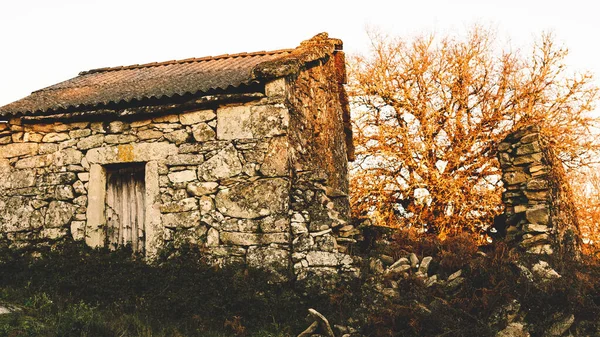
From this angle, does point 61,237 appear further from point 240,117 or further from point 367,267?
point 367,267

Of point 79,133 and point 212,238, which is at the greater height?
point 79,133

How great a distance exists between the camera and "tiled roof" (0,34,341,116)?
760 centimetres

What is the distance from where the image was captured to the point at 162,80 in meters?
8.98

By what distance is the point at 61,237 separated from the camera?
310 inches

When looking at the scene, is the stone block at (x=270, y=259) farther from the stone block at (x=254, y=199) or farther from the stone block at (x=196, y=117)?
the stone block at (x=196, y=117)

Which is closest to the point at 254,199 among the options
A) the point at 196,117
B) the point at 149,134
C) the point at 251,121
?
the point at 251,121

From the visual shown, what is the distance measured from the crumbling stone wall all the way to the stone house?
2697 mm

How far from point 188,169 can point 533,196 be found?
16.4 ft

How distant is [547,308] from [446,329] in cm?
110

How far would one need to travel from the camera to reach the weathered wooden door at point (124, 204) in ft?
26.0

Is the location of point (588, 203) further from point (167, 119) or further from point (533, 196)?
point (167, 119)

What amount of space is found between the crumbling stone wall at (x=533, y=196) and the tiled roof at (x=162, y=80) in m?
3.53

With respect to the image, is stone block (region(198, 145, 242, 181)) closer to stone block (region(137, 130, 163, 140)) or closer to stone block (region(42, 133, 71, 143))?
stone block (region(137, 130, 163, 140))

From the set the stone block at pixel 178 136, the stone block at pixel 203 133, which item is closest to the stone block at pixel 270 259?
the stone block at pixel 203 133
